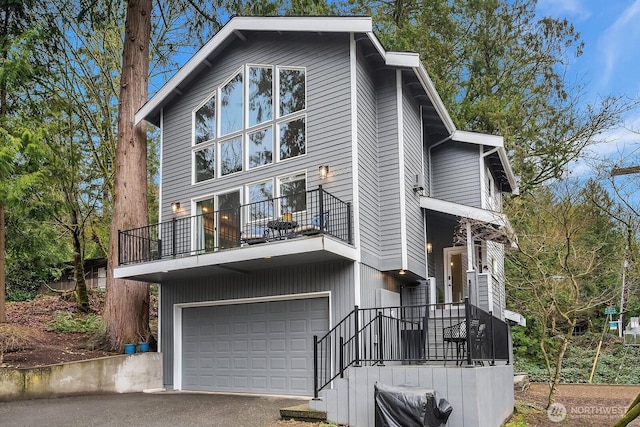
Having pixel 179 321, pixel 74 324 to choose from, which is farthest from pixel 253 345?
pixel 74 324

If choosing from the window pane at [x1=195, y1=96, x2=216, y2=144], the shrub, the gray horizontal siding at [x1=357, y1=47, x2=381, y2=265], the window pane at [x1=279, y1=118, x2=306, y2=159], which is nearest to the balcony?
the gray horizontal siding at [x1=357, y1=47, x2=381, y2=265]

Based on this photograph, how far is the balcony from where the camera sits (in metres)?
10.2

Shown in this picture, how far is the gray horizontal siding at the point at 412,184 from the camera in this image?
39.9 feet

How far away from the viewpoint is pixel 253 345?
11.8 m

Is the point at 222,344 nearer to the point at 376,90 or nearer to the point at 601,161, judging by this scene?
the point at 376,90

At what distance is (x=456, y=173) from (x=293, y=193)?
588 cm

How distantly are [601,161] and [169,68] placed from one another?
1470cm

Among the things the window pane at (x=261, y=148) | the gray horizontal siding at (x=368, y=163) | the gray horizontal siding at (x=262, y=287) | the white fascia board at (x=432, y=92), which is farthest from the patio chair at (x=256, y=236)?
the white fascia board at (x=432, y=92)

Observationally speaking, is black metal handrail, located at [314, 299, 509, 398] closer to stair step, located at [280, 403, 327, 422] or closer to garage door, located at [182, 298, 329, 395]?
stair step, located at [280, 403, 327, 422]

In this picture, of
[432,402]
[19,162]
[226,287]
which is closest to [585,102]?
[226,287]

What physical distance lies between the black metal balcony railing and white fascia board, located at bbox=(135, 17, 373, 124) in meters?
3.31

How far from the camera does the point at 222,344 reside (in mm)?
12328

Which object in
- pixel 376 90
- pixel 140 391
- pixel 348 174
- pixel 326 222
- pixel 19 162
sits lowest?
pixel 140 391

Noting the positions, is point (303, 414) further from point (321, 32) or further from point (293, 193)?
point (321, 32)
